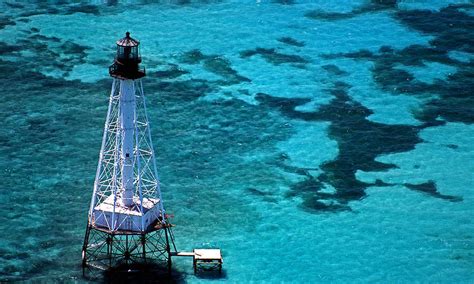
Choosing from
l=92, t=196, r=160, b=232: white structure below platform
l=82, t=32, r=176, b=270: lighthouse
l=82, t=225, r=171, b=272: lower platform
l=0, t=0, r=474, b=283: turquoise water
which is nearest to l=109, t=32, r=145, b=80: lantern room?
l=82, t=32, r=176, b=270: lighthouse

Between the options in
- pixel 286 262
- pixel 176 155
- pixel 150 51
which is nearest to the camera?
pixel 286 262

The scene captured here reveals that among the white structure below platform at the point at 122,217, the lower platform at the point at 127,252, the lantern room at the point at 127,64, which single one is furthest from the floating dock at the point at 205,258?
the lantern room at the point at 127,64

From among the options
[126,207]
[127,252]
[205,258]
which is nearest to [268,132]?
[205,258]

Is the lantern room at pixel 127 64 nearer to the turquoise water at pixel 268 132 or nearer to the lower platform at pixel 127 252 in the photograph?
the lower platform at pixel 127 252

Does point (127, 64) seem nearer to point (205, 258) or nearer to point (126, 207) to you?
point (126, 207)

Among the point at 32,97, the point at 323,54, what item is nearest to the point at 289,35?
the point at 323,54

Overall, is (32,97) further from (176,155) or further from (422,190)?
(422,190)

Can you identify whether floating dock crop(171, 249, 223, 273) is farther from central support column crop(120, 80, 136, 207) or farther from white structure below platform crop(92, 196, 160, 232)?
central support column crop(120, 80, 136, 207)
